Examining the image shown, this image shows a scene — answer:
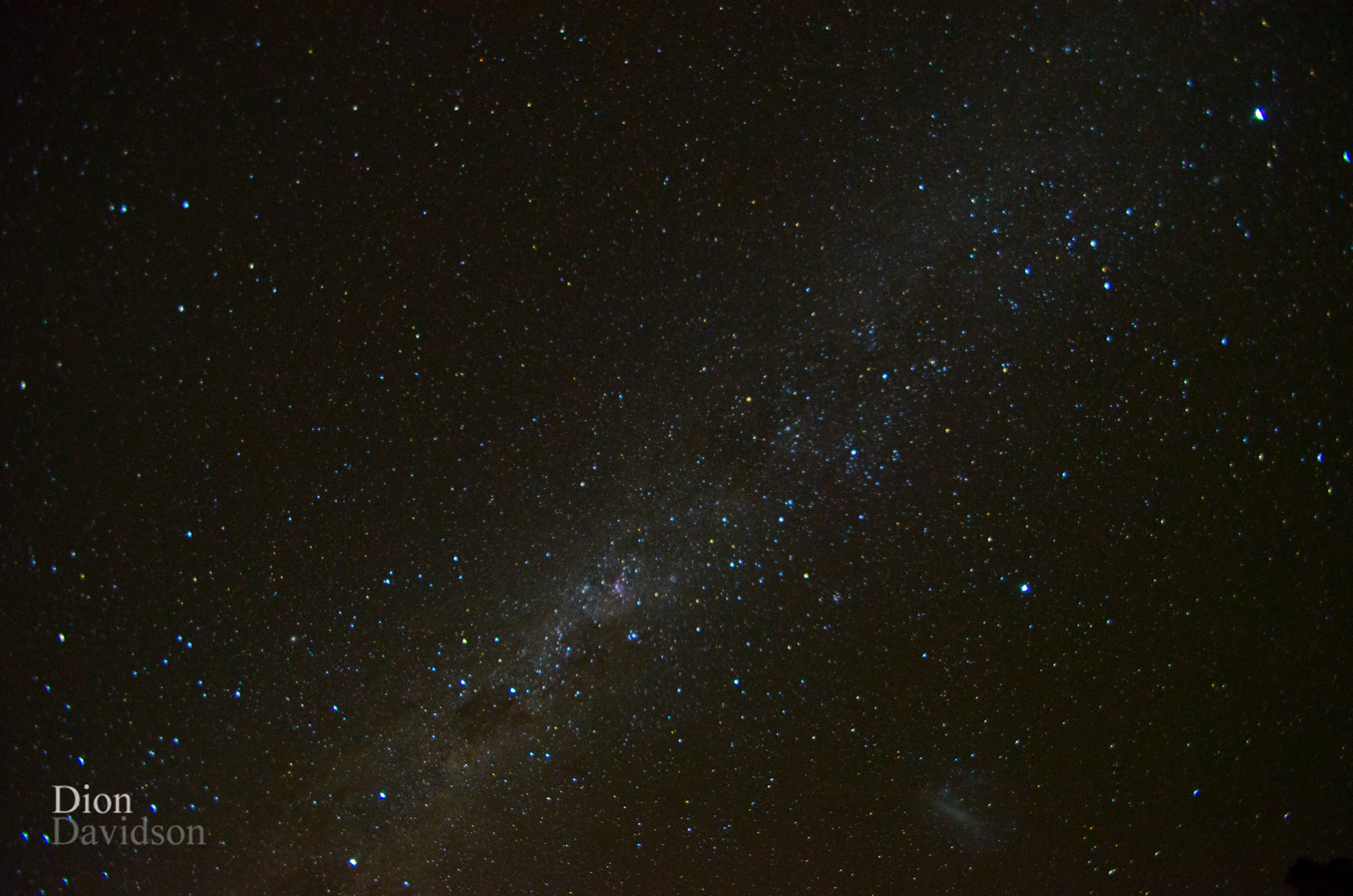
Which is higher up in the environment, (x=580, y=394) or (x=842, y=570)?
(x=580, y=394)

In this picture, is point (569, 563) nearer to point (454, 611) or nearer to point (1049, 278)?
point (454, 611)

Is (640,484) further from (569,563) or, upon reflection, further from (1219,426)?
(1219,426)

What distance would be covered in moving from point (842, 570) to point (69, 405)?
713mm

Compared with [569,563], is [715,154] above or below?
above

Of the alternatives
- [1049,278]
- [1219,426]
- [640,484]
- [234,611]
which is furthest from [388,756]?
[1219,426]

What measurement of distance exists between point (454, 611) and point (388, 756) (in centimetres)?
18

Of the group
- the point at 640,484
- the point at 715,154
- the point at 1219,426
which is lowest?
the point at 1219,426

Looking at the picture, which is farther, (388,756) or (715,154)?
(388,756)

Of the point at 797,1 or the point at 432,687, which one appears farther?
the point at 432,687

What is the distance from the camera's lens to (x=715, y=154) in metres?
0.55

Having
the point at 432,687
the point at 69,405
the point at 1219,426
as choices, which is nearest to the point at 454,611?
the point at 432,687

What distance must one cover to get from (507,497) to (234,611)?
0.29 metres

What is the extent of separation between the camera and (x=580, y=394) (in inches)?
23.1

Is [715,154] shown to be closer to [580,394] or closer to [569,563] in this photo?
[580,394]
